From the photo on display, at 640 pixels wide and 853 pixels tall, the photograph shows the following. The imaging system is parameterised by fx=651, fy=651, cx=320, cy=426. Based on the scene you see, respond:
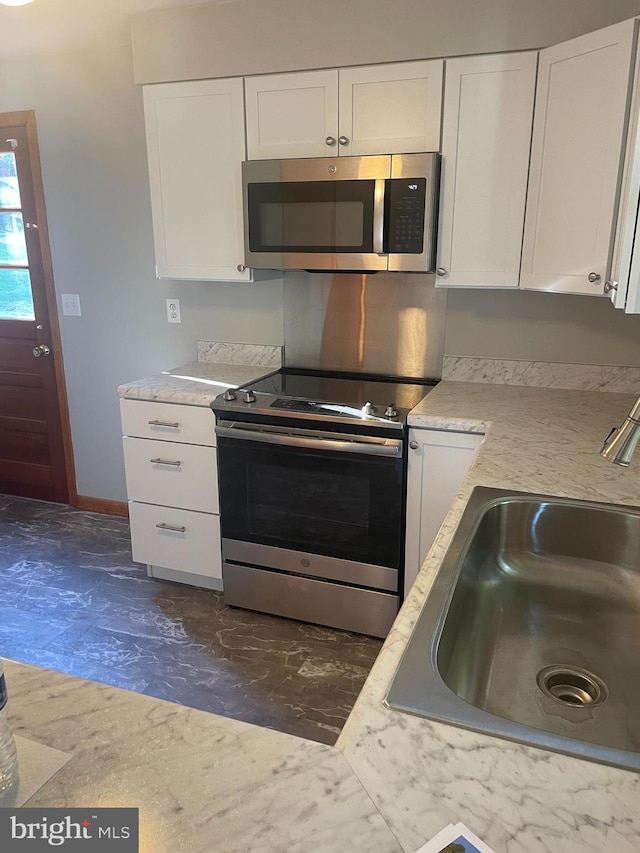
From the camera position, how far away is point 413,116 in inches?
93.8

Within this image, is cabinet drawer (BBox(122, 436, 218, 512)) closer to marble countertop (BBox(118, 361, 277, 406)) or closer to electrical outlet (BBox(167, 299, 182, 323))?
marble countertop (BBox(118, 361, 277, 406))

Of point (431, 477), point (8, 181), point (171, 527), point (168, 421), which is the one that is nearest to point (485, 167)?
point (431, 477)

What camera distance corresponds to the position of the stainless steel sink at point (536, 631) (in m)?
0.88

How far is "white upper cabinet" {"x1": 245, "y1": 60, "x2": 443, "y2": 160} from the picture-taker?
2361mm

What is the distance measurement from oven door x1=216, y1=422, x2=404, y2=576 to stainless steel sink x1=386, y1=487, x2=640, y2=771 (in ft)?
2.91

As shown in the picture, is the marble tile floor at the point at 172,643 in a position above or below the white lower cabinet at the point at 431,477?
below

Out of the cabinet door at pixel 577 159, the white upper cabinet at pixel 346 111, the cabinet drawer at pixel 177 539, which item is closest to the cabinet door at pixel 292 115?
the white upper cabinet at pixel 346 111

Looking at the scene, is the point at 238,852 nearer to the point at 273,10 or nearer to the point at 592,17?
the point at 592,17

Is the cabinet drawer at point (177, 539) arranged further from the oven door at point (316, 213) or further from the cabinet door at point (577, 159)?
the cabinet door at point (577, 159)

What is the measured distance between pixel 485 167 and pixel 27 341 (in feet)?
8.85

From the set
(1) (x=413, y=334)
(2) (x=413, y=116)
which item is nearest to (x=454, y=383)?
(1) (x=413, y=334)

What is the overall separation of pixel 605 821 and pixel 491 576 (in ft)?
2.59

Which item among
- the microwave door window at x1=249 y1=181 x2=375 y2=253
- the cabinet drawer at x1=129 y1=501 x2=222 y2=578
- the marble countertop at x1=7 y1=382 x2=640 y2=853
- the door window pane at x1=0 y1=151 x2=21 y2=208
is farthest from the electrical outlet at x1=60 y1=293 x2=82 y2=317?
the marble countertop at x1=7 y1=382 x2=640 y2=853

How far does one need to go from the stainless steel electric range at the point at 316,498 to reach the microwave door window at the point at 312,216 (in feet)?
1.95
